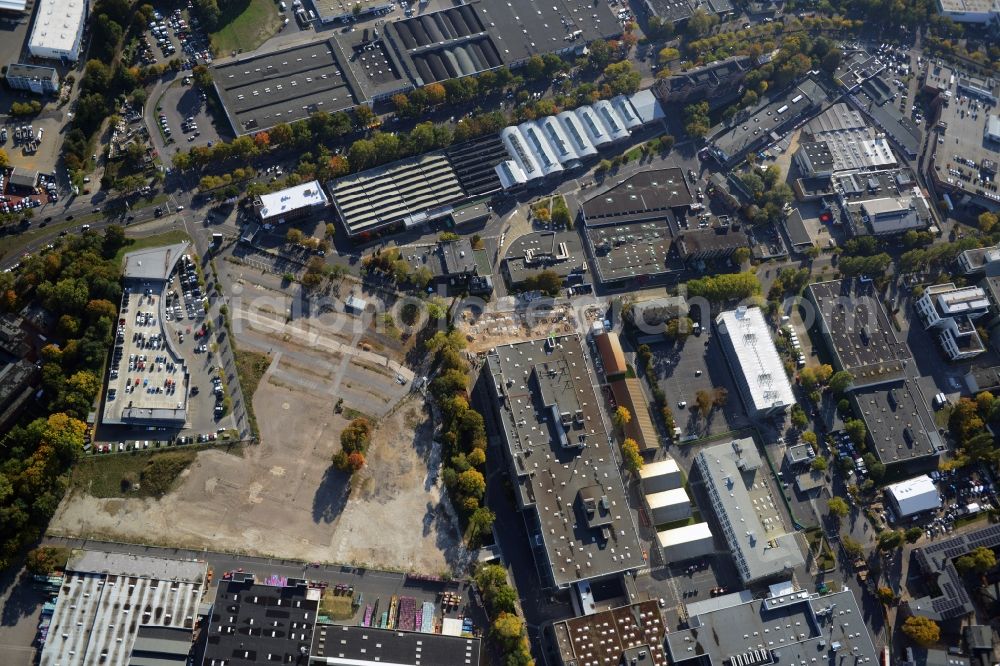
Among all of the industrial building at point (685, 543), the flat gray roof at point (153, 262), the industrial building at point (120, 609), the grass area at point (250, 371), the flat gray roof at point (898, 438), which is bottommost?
the industrial building at point (120, 609)

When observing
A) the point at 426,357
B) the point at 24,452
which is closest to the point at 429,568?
the point at 426,357

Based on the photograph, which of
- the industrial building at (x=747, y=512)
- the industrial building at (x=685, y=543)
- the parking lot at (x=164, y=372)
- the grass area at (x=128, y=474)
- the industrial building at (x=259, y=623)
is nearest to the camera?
the industrial building at (x=259, y=623)

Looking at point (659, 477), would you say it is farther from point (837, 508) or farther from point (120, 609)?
point (120, 609)

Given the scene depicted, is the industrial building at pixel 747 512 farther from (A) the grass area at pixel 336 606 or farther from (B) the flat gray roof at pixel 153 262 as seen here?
(B) the flat gray roof at pixel 153 262

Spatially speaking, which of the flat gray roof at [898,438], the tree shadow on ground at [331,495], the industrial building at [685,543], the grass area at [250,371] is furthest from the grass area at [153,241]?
the flat gray roof at [898,438]

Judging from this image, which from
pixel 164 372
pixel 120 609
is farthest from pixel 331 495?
pixel 164 372

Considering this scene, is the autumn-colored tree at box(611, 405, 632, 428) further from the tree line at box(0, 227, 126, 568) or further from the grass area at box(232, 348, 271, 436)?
the tree line at box(0, 227, 126, 568)

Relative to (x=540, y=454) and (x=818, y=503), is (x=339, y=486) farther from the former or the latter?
(x=818, y=503)
